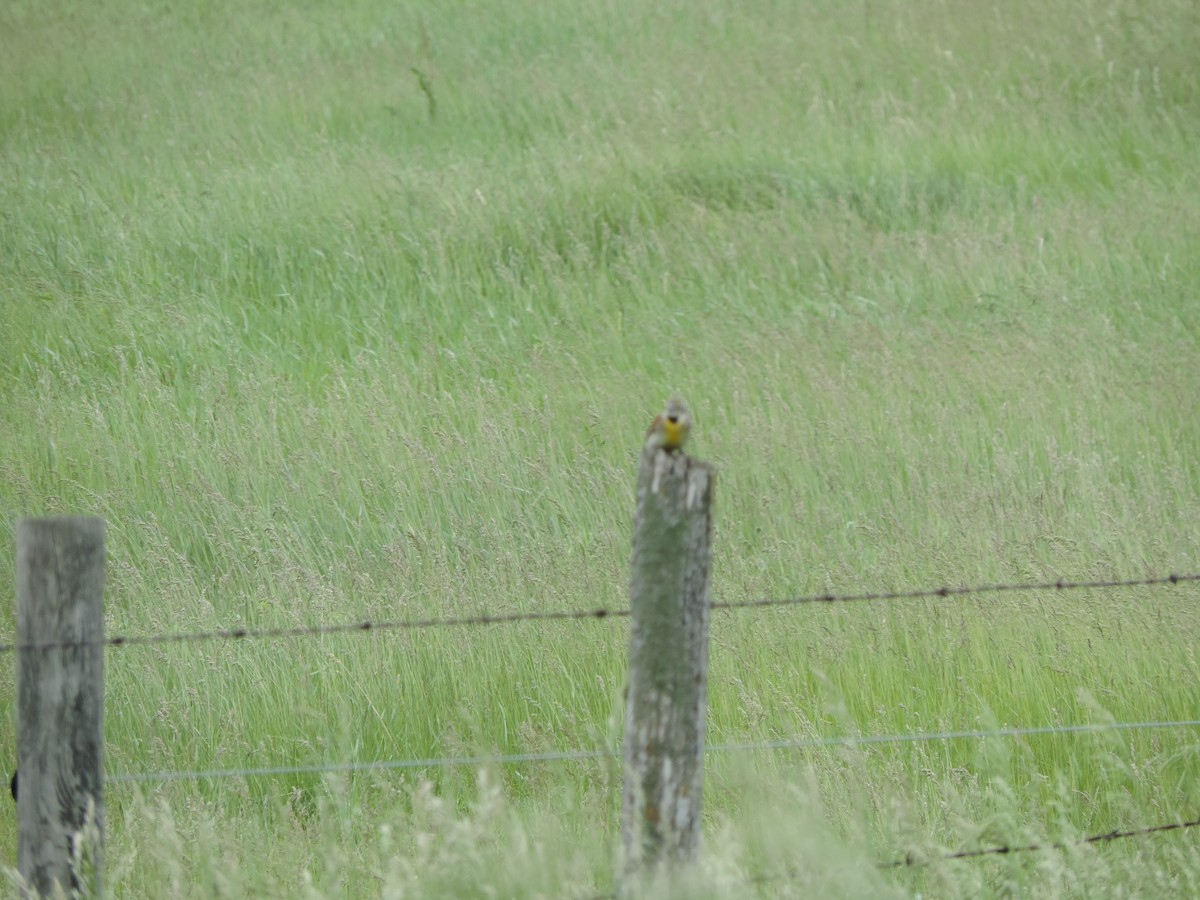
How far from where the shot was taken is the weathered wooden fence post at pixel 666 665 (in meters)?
2.28

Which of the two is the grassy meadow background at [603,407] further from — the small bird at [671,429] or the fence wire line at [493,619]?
the small bird at [671,429]

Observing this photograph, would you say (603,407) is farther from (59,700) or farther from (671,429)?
(59,700)

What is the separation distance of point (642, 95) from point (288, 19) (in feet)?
17.4

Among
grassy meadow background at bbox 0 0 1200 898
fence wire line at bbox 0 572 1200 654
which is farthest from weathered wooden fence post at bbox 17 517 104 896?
grassy meadow background at bbox 0 0 1200 898

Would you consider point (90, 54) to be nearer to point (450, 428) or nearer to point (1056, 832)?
point (450, 428)

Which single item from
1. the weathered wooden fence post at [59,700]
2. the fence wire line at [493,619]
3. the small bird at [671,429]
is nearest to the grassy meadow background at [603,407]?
the weathered wooden fence post at [59,700]

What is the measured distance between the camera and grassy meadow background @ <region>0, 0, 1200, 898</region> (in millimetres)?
3492

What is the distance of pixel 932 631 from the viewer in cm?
433

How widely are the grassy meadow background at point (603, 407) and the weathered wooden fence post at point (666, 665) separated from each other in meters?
0.18

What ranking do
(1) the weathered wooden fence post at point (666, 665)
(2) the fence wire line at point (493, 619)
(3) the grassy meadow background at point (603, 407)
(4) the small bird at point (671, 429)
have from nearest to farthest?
(1) the weathered wooden fence post at point (666, 665) < (4) the small bird at point (671, 429) < (2) the fence wire line at point (493, 619) < (3) the grassy meadow background at point (603, 407)

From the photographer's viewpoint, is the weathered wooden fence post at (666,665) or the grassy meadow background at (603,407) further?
the grassy meadow background at (603,407)

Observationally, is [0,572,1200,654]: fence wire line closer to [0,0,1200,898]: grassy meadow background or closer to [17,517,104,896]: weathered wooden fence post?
[17,517,104,896]: weathered wooden fence post

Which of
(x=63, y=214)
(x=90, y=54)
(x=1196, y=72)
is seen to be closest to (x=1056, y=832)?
(x=63, y=214)

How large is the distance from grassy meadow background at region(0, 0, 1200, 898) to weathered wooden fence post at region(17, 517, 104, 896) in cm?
18
